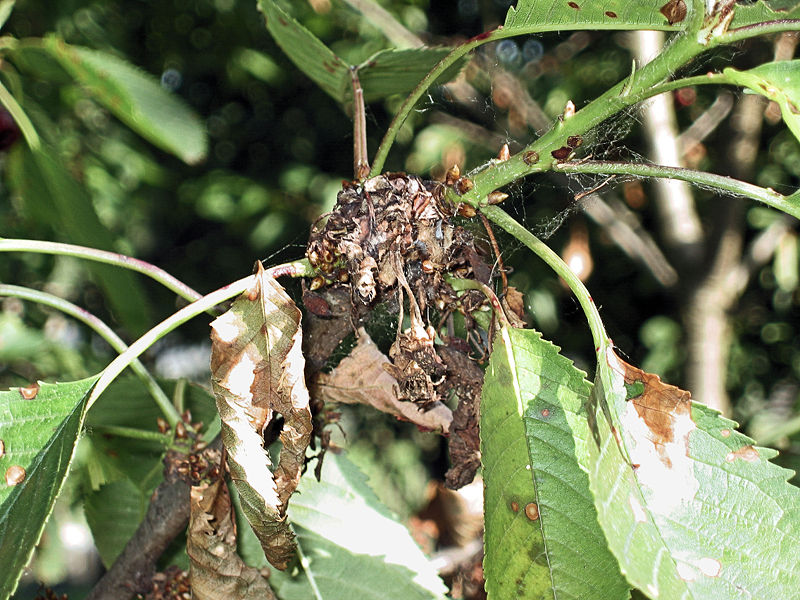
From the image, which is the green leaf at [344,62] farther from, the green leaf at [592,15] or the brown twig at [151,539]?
the brown twig at [151,539]

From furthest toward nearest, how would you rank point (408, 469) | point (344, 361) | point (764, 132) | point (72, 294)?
point (408, 469) < point (764, 132) < point (72, 294) < point (344, 361)

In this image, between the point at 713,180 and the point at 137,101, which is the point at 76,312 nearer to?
the point at 137,101

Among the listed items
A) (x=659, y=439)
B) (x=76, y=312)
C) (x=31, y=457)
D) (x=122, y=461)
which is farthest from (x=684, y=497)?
(x=122, y=461)

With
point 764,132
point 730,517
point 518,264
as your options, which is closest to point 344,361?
point 730,517

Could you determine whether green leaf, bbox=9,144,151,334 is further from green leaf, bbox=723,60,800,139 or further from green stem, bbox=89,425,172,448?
green leaf, bbox=723,60,800,139

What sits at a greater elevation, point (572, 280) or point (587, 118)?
point (587, 118)

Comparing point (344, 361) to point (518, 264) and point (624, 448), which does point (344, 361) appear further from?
point (518, 264)

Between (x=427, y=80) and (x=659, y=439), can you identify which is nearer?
(x=659, y=439)
